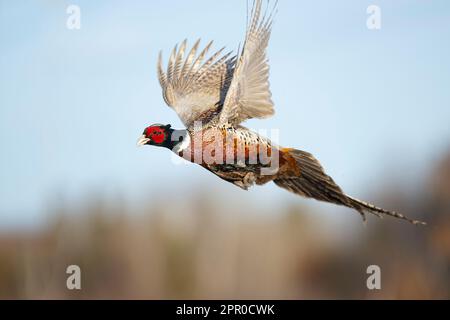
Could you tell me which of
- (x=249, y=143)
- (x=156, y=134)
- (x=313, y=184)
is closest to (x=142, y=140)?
(x=156, y=134)

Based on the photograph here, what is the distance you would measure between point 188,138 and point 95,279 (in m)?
12.5

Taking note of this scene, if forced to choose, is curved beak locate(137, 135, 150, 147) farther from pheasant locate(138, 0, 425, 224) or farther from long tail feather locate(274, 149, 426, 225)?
long tail feather locate(274, 149, 426, 225)

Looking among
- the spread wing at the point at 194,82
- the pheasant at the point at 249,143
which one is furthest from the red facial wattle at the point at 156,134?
the spread wing at the point at 194,82

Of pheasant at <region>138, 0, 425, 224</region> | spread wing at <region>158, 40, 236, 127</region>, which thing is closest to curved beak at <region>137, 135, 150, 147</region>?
pheasant at <region>138, 0, 425, 224</region>

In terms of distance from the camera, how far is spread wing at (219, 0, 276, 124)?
19.9ft

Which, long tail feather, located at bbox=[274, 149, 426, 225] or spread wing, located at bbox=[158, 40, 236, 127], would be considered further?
spread wing, located at bbox=[158, 40, 236, 127]

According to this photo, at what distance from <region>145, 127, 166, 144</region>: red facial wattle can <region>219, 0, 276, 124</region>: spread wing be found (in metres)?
0.47

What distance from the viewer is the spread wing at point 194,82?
6914mm

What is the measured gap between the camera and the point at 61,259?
14188 millimetres

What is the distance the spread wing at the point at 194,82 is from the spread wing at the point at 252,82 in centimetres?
47

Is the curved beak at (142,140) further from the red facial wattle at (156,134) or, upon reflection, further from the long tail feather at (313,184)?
the long tail feather at (313,184)

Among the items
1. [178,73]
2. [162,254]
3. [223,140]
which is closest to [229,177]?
[223,140]

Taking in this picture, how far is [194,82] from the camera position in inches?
288
